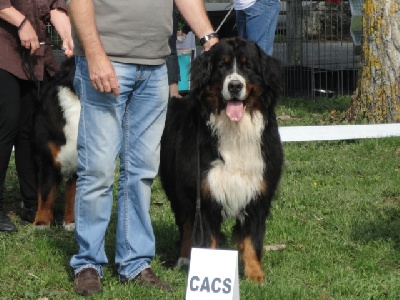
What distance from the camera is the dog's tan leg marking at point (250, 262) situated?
16.6ft

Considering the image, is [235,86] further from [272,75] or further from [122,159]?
[122,159]

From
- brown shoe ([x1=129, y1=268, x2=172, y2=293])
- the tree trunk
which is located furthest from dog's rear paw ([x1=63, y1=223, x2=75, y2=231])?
the tree trunk

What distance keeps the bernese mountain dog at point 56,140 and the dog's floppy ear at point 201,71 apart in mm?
1444

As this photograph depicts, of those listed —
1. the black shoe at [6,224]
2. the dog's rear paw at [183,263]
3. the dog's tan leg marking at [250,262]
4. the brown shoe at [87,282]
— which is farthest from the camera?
the black shoe at [6,224]

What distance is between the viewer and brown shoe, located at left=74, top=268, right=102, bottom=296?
15.6 feet

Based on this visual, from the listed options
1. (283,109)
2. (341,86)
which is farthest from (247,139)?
(341,86)

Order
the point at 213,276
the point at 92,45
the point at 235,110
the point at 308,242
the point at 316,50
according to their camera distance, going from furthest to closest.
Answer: the point at 316,50
the point at 308,242
the point at 235,110
the point at 92,45
the point at 213,276

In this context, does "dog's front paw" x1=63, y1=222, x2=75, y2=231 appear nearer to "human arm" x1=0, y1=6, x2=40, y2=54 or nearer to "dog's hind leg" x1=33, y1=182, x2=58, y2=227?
"dog's hind leg" x1=33, y1=182, x2=58, y2=227

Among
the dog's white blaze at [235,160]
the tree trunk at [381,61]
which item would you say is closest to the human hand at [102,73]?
the dog's white blaze at [235,160]

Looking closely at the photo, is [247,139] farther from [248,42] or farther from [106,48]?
[106,48]

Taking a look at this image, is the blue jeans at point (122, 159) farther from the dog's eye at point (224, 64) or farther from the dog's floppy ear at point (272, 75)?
the dog's floppy ear at point (272, 75)

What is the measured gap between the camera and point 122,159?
486 centimetres

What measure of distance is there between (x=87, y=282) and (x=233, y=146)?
45.5 inches

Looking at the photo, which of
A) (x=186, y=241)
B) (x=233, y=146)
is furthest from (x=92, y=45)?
(x=186, y=241)
